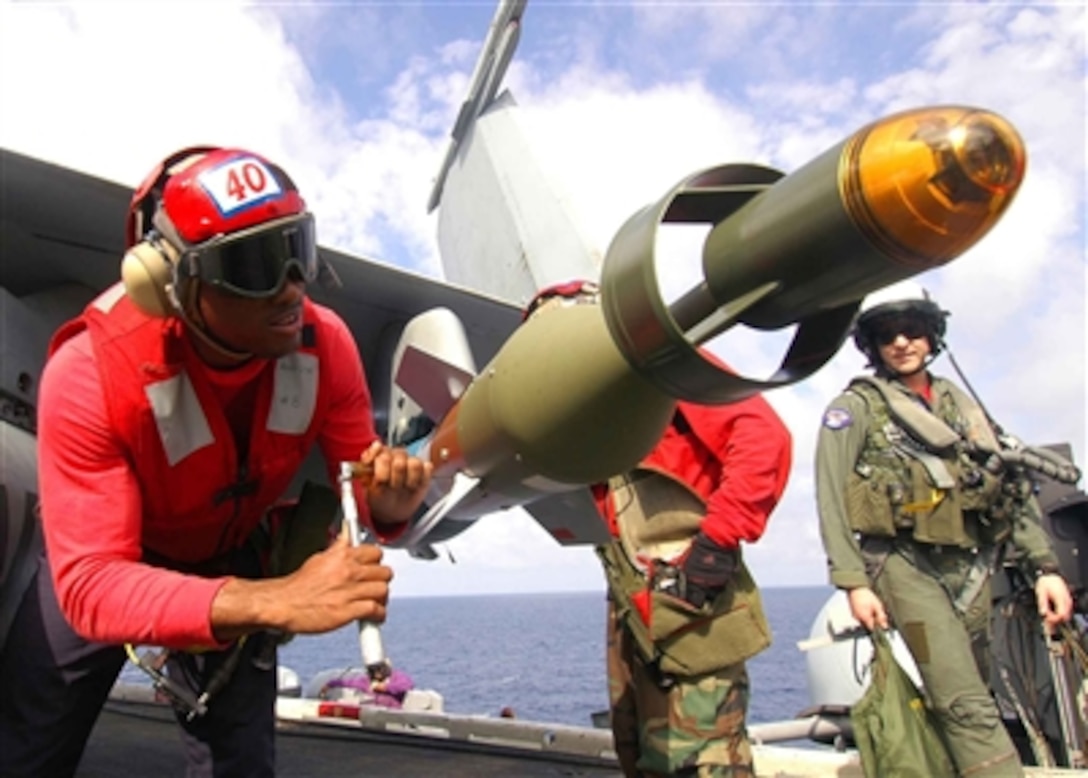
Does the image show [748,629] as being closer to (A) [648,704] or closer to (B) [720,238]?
(A) [648,704]

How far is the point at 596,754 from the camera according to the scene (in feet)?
14.3

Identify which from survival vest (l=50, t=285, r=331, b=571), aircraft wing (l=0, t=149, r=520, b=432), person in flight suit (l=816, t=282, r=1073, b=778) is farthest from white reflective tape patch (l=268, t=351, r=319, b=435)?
person in flight suit (l=816, t=282, r=1073, b=778)

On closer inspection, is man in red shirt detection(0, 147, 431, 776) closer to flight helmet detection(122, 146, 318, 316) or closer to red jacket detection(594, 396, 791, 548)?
flight helmet detection(122, 146, 318, 316)

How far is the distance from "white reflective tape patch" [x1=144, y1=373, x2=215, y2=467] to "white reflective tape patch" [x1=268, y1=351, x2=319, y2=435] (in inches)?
6.6

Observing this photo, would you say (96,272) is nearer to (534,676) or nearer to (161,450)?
(161,450)

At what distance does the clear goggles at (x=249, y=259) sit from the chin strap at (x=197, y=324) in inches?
2.1

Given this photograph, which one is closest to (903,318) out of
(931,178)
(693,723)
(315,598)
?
(693,723)

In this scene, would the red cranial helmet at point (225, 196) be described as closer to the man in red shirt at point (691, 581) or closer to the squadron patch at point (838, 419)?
the man in red shirt at point (691, 581)

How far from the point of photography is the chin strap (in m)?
1.96

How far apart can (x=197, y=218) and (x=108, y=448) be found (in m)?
0.51

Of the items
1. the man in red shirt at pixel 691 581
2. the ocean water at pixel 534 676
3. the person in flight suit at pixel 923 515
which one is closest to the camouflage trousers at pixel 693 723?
the man in red shirt at pixel 691 581

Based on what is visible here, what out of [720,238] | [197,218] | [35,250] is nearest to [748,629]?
[720,238]

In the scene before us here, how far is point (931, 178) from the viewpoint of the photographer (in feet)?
4.02

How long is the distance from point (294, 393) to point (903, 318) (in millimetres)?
2537
